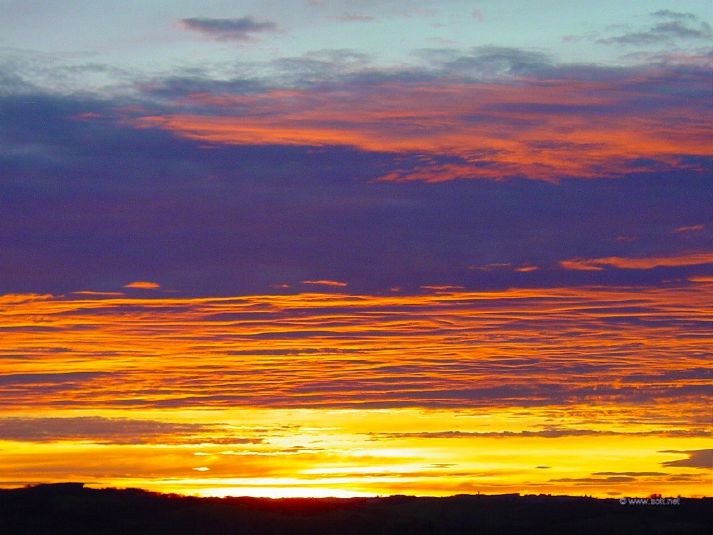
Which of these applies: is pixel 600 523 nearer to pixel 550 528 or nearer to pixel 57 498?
pixel 550 528

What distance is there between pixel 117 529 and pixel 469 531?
17.3 m

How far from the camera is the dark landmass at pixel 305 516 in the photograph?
191ft

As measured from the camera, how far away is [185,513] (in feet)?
197

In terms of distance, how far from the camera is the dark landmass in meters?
58.2

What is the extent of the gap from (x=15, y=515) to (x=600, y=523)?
2961 cm

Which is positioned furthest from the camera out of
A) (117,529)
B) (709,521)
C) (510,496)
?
(510,496)

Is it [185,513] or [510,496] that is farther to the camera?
[510,496]

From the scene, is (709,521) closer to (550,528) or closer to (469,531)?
(550,528)

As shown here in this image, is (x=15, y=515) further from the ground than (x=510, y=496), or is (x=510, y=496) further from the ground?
(x=510, y=496)

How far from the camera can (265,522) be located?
194 feet

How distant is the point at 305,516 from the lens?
60594mm

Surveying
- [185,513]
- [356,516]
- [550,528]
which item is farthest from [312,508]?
[550,528]

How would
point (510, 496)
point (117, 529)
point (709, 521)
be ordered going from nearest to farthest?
point (117, 529), point (709, 521), point (510, 496)

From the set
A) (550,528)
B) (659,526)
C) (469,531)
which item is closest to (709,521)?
(659,526)
